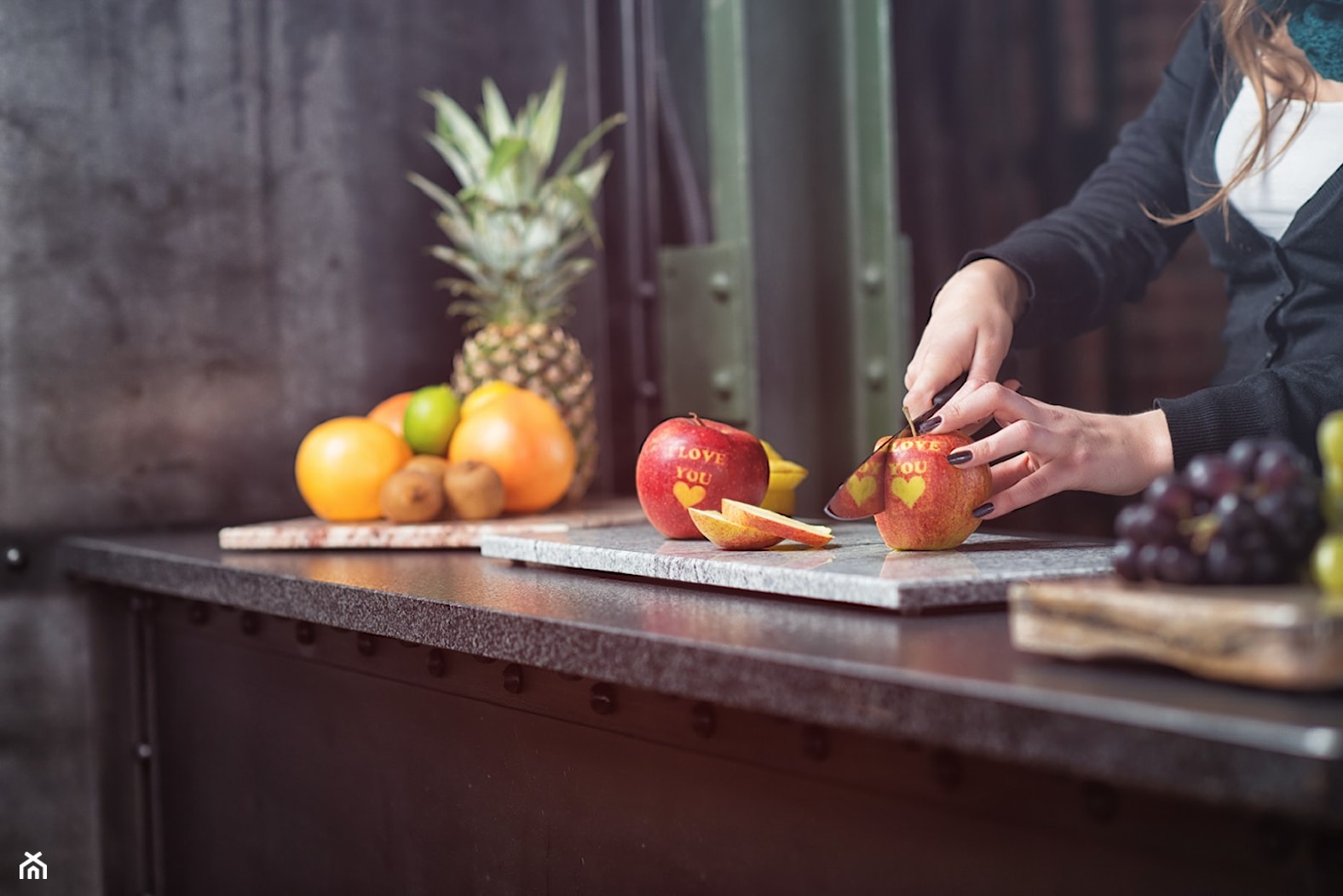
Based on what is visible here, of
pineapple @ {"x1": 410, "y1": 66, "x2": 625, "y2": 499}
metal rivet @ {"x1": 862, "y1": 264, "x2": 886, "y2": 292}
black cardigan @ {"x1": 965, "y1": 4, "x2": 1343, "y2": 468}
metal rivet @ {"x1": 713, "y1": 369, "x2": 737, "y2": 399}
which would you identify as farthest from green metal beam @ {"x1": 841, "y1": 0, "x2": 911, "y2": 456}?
black cardigan @ {"x1": 965, "y1": 4, "x2": 1343, "y2": 468}

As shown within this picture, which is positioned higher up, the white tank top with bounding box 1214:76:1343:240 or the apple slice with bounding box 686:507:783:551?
the white tank top with bounding box 1214:76:1343:240

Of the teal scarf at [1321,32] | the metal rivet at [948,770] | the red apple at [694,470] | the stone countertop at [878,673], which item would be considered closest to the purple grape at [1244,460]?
the stone countertop at [878,673]

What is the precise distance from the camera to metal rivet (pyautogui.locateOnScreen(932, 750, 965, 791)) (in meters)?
0.82

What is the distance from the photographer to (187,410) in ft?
7.18

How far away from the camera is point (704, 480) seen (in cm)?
133

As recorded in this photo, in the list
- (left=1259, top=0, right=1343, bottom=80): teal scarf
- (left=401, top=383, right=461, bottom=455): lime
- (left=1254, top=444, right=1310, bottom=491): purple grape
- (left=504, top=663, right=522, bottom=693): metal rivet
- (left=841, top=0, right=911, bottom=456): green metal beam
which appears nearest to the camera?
(left=1254, top=444, right=1310, bottom=491): purple grape

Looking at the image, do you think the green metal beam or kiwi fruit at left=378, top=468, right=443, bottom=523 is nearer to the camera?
kiwi fruit at left=378, top=468, right=443, bottom=523

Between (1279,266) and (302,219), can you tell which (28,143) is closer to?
(302,219)

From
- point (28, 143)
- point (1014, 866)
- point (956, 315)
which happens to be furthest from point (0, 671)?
point (1014, 866)

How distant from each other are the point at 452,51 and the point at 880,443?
5.41 feet

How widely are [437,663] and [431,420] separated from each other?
0.69 meters

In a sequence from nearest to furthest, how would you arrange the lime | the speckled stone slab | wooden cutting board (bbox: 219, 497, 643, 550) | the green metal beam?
the speckled stone slab, wooden cutting board (bbox: 219, 497, 643, 550), the lime, the green metal beam

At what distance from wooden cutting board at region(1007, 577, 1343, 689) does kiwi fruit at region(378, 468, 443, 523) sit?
116 centimetres

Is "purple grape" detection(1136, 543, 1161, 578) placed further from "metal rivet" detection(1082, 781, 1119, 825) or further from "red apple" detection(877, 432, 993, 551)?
"red apple" detection(877, 432, 993, 551)
